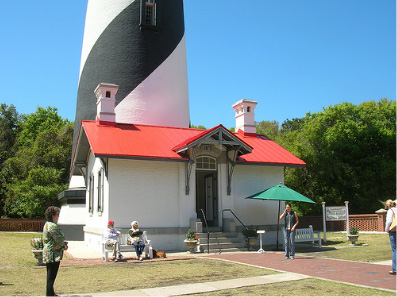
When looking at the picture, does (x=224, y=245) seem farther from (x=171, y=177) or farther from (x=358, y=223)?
(x=358, y=223)

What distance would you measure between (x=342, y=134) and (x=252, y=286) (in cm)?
2292

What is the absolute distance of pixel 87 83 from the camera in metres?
19.4

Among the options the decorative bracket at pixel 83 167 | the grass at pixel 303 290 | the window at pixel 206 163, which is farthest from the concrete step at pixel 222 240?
the decorative bracket at pixel 83 167

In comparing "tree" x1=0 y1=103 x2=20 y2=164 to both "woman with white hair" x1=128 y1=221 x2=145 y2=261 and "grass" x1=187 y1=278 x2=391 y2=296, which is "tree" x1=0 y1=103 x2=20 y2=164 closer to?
"woman with white hair" x1=128 y1=221 x2=145 y2=261

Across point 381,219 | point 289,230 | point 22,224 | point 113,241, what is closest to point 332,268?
point 289,230

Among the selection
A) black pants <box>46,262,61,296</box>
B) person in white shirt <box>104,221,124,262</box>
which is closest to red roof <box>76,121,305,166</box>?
person in white shirt <box>104,221,124,262</box>

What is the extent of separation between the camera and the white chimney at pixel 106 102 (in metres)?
16.3

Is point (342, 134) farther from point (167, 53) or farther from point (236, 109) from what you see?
point (167, 53)

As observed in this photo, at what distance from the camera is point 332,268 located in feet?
31.1

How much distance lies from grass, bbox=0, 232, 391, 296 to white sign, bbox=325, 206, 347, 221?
12.8 feet

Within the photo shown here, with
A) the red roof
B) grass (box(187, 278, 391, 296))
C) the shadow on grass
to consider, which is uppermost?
the red roof

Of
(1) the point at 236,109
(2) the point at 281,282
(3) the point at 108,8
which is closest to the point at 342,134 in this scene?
(1) the point at 236,109

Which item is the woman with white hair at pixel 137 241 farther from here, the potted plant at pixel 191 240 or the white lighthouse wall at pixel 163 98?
the white lighthouse wall at pixel 163 98

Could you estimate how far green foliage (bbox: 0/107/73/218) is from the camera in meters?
27.1
